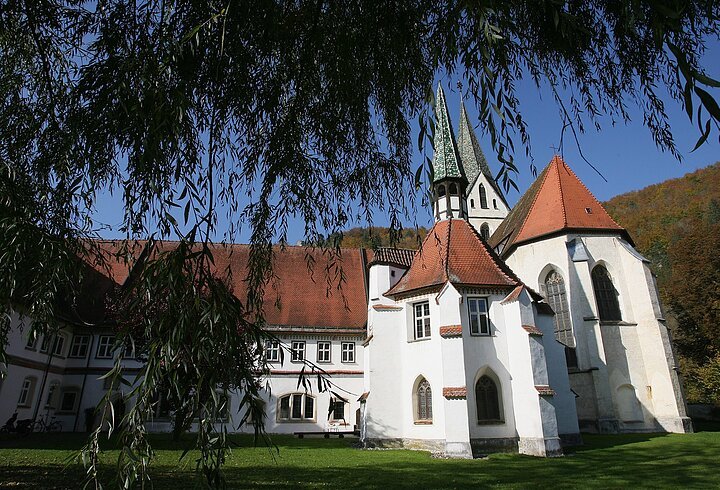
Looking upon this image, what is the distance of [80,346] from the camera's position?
23938 mm

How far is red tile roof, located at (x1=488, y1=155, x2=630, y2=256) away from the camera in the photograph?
76.2ft

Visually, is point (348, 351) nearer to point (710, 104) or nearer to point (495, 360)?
point (495, 360)

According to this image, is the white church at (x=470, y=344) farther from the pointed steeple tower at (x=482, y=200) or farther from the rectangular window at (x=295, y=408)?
the pointed steeple tower at (x=482, y=200)

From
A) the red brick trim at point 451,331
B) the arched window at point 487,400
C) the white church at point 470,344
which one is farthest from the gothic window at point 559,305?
the red brick trim at point 451,331

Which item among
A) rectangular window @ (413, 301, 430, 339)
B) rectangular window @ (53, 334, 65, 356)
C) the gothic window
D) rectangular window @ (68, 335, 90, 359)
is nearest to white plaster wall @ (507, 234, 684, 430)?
the gothic window

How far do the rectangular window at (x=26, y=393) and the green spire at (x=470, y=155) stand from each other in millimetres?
30017

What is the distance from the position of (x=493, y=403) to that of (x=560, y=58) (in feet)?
45.7

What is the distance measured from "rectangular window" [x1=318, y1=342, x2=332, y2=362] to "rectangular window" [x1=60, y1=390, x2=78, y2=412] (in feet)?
40.1

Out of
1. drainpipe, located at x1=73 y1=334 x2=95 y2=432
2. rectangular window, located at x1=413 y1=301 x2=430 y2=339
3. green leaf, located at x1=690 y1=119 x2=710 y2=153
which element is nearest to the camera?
green leaf, located at x1=690 y1=119 x2=710 y2=153

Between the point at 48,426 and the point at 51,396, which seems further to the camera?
the point at 51,396

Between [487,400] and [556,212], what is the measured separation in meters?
12.0

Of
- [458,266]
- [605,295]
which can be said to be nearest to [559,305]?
[605,295]

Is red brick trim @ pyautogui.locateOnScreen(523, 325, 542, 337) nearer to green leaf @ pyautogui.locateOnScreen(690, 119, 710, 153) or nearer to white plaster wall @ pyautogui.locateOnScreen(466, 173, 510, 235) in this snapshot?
green leaf @ pyautogui.locateOnScreen(690, 119, 710, 153)

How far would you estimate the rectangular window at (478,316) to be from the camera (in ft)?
54.5
